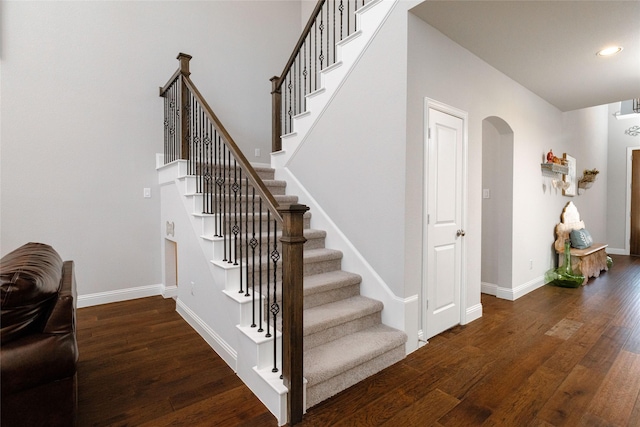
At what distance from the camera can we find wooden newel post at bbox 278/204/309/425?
5.84 ft

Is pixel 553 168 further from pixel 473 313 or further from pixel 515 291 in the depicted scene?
pixel 473 313

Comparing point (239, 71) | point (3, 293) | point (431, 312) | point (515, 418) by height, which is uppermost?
point (239, 71)

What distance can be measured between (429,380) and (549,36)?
3.05 metres

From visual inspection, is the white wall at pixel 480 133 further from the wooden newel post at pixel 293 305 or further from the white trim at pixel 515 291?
the wooden newel post at pixel 293 305

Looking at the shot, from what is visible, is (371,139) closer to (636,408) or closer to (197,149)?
(197,149)

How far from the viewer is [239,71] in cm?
480

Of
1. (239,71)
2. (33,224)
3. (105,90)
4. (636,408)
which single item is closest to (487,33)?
(636,408)

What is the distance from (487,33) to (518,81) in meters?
1.41

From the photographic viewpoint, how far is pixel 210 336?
270 cm

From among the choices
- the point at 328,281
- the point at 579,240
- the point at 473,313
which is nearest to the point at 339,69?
the point at 328,281

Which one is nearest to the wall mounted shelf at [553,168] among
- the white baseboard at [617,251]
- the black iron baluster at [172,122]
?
the white baseboard at [617,251]

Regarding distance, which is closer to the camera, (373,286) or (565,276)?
(373,286)

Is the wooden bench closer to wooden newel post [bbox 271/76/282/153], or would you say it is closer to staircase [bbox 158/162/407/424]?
staircase [bbox 158/162/407/424]

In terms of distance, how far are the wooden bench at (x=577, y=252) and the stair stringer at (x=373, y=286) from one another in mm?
3533
